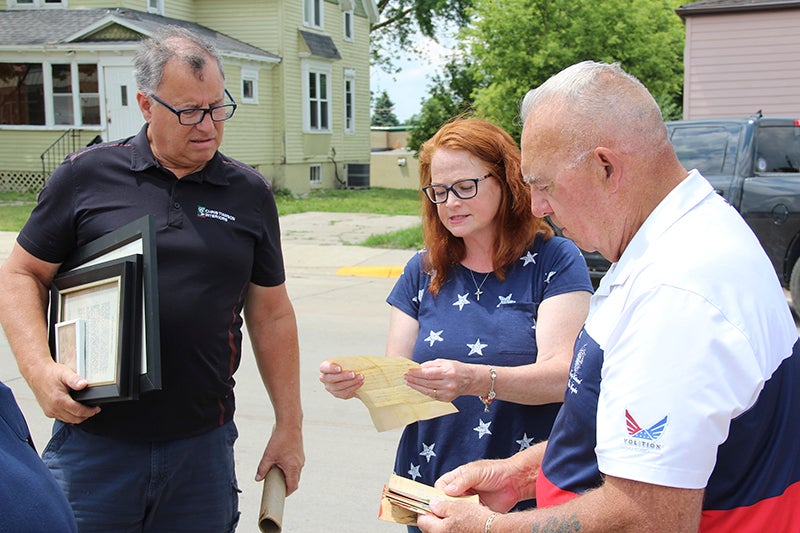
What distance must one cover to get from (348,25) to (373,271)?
19.5m

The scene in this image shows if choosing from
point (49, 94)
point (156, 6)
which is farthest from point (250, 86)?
point (49, 94)

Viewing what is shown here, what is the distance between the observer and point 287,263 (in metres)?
13.0

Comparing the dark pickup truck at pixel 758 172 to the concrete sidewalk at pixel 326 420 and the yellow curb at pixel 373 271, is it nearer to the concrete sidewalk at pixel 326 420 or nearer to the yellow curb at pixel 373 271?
the concrete sidewalk at pixel 326 420

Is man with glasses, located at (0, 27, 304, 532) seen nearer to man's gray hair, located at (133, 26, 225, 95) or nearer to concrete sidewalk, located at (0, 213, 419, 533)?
man's gray hair, located at (133, 26, 225, 95)

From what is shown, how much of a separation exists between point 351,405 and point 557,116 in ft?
15.9

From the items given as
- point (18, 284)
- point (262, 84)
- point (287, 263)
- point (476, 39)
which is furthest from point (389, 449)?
point (262, 84)

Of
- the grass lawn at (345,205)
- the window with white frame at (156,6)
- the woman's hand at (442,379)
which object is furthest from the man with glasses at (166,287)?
the window with white frame at (156,6)

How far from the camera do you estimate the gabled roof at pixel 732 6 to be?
1698cm

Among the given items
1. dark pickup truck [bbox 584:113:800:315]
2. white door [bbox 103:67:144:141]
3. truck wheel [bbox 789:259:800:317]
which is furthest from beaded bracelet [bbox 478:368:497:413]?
white door [bbox 103:67:144:141]

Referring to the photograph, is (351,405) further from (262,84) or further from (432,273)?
(262,84)

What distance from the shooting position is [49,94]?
22328mm

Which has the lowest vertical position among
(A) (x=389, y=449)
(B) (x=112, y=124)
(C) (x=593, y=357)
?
(A) (x=389, y=449)

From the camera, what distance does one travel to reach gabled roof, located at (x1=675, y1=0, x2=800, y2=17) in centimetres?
1698

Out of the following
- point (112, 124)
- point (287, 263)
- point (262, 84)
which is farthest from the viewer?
point (262, 84)
